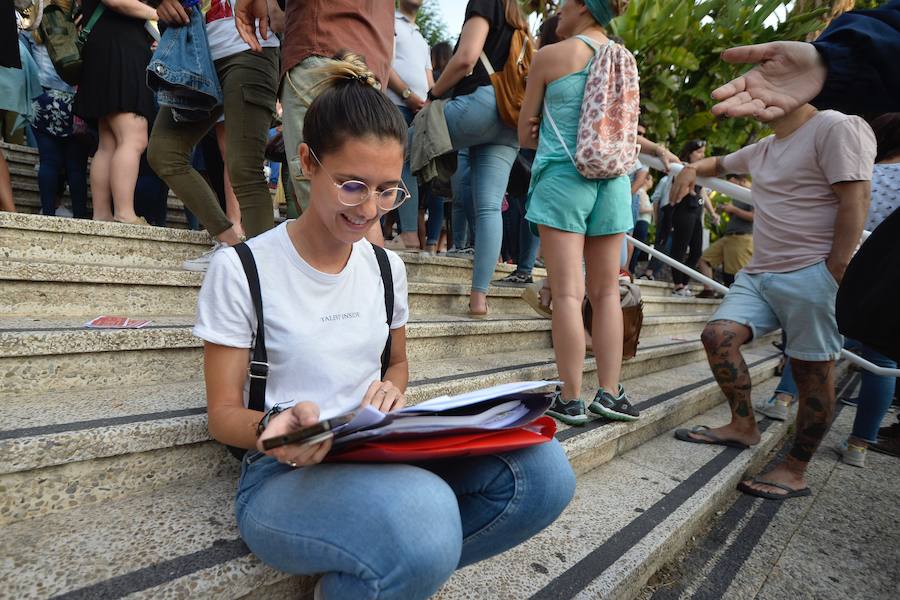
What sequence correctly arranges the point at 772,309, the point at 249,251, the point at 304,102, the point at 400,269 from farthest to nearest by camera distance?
1. the point at 772,309
2. the point at 304,102
3. the point at 400,269
4. the point at 249,251

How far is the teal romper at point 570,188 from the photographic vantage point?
2082 mm

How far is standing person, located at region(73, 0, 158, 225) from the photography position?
8.65 ft

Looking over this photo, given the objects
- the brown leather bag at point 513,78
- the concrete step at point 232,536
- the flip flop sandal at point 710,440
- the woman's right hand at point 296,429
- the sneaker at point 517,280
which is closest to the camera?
the woman's right hand at point 296,429

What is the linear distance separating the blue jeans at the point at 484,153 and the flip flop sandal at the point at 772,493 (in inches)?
67.2

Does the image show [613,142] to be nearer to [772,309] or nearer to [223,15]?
[772,309]

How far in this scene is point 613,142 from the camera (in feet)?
6.59

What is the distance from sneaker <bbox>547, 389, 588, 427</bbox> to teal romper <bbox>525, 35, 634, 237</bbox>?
2.47 ft

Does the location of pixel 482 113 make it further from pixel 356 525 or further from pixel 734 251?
pixel 734 251

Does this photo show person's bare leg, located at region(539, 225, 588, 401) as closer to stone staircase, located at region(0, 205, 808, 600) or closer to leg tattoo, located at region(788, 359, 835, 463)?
stone staircase, located at region(0, 205, 808, 600)

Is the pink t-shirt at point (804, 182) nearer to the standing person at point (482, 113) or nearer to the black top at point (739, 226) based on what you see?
the standing person at point (482, 113)

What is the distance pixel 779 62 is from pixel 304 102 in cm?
158

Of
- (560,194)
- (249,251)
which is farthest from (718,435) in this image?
(249,251)

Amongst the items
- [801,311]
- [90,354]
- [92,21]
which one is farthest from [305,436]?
[92,21]

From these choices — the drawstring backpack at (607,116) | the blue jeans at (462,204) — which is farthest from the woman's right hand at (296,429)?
the blue jeans at (462,204)
